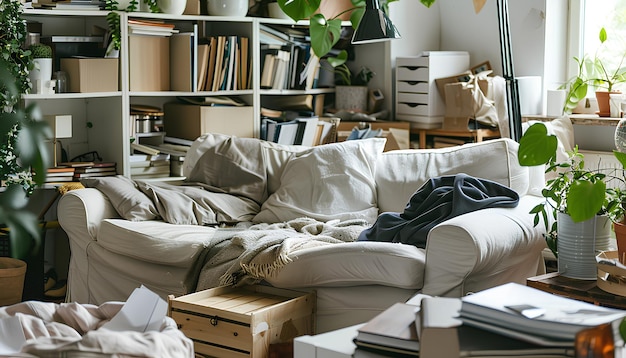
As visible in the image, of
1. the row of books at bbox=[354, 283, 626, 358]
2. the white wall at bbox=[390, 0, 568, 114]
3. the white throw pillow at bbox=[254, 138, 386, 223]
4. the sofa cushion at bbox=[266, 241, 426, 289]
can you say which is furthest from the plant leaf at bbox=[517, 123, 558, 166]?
the white wall at bbox=[390, 0, 568, 114]

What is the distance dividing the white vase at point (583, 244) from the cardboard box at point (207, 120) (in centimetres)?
225

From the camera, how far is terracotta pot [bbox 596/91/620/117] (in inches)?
167

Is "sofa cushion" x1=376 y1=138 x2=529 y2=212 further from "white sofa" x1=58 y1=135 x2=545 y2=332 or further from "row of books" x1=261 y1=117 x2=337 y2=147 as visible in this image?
"row of books" x1=261 y1=117 x2=337 y2=147

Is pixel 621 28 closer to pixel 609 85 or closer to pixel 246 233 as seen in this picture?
pixel 609 85

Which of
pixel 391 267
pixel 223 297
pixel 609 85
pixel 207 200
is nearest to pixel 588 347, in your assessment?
pixel 391 267

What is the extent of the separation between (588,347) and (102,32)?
364cm

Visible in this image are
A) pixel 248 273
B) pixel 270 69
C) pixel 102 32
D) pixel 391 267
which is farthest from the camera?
pixel 270 69

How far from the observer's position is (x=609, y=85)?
431 cm

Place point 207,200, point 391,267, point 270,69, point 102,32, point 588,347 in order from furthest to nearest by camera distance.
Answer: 1. point 270,69
2. point 102,32
3. point 207,200
4. point 391,267
5. point 588,347

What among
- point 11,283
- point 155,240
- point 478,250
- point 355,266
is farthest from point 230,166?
point 478,250

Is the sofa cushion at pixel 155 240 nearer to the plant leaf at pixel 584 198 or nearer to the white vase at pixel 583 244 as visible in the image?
the white vase at pixel 583 244

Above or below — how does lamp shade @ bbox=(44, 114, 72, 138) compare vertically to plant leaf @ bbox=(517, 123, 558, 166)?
below

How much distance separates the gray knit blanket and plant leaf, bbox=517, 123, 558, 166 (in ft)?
3.98

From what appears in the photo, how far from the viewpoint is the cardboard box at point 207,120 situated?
14.4 ft
